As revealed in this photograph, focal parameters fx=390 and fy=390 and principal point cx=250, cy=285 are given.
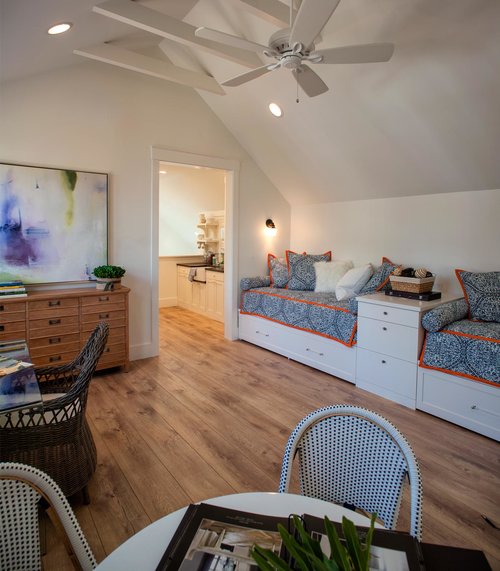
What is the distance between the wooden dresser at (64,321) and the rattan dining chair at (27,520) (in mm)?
2631

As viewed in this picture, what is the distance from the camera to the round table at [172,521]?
0.84 m

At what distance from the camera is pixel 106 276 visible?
150 inches

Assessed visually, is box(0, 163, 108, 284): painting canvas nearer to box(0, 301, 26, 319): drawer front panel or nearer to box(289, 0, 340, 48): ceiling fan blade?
box(0, 301, 26, 319): drawer front panel

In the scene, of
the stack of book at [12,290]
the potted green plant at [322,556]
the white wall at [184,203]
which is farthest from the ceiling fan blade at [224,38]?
the white wall at [184,203]

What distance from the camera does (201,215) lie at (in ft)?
24.0

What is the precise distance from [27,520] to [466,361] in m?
2.81

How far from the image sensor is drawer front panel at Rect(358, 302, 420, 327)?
10.2ft

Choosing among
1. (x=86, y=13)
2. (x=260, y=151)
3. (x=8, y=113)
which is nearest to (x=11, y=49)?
(x=86, y=13)

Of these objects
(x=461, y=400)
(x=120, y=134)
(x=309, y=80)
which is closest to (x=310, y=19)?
(x=309, y=80)

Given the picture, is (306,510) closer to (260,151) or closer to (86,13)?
(86,13)

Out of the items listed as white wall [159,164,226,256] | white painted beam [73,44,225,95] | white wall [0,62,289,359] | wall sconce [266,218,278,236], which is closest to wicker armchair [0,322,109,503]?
white wall [0,62,289,359]

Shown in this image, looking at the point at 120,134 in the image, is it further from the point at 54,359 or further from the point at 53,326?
the point at 54,359

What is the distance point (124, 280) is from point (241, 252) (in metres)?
1.58

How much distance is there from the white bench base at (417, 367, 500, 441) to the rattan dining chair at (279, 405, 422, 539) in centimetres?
187
